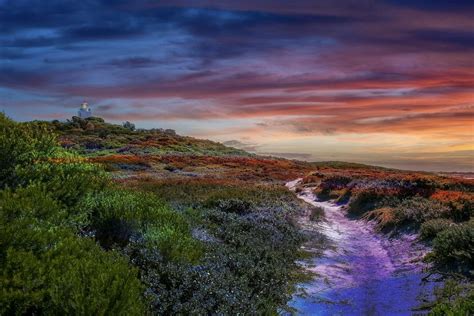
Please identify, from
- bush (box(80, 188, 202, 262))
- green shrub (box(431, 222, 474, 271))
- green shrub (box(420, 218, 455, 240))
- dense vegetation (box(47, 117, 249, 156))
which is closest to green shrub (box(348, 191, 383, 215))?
green shrub (box(420, 218, 455, 240))

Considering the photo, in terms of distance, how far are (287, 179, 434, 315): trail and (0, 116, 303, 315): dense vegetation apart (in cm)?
66

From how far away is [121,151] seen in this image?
71.0 m

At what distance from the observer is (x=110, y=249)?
9.08 m

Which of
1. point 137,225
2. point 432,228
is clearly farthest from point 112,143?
point 137,225

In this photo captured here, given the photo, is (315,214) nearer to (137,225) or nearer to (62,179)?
(137,225)

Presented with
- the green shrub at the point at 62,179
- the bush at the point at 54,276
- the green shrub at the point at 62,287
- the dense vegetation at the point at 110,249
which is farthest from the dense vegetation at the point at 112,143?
the green shrub at the point at 62,287

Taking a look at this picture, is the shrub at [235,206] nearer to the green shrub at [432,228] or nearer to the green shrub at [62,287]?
the green shrub at [432,228]

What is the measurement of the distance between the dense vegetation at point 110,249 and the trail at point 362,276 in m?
0.66

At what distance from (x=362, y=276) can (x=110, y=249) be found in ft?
23.1

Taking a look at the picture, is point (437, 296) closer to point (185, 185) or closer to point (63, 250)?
point (63, 250)

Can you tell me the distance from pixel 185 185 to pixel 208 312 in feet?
55.8

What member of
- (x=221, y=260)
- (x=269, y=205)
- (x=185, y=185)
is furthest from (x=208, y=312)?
(x=185, y=185)

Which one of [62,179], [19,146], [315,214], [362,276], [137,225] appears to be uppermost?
[19,146]

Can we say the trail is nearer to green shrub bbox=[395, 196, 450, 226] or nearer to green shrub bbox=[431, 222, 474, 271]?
green shrub bbox=[431, 222, 474, 271]
